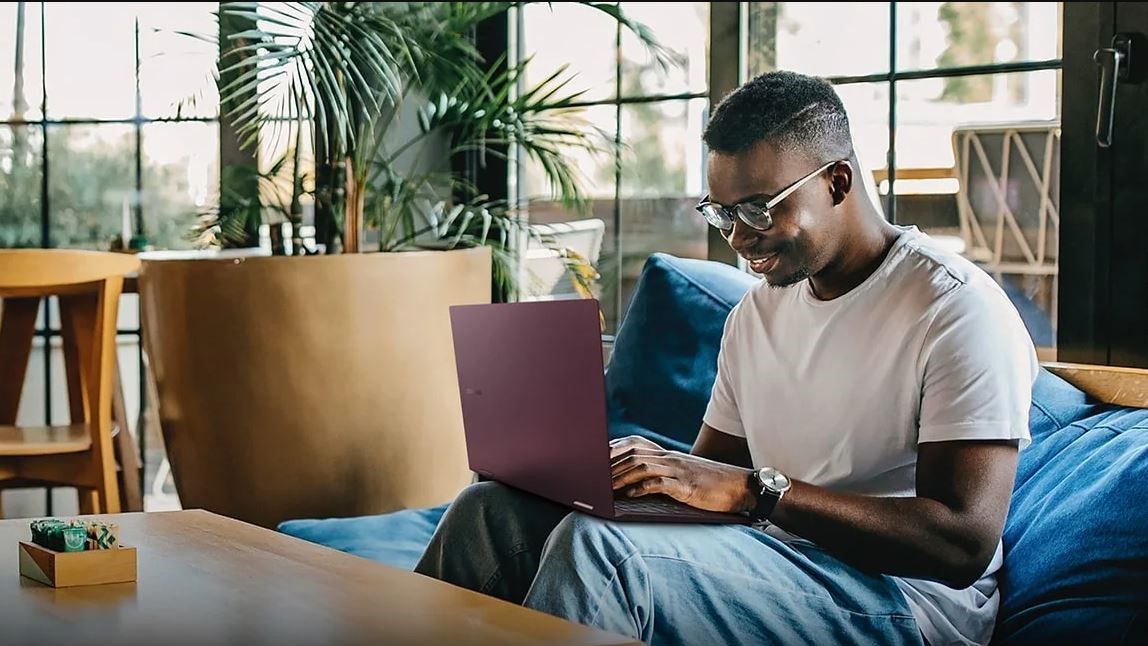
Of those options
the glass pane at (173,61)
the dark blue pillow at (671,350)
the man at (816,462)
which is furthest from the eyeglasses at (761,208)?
the glass pane at (173,61)

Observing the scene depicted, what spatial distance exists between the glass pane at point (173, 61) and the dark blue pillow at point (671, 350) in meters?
1.98

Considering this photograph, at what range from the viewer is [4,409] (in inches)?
150

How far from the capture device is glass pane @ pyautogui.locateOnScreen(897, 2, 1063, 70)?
282cm

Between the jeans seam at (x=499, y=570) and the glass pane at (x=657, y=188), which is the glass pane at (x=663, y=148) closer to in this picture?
the glass pane at (x=657, y=188)

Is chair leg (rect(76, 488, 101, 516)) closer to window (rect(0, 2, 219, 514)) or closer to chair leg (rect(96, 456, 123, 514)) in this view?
chair leg (rect(96, 456, 123, 514))

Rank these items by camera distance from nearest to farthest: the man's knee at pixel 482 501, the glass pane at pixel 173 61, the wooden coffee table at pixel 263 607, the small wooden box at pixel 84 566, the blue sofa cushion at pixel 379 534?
the wooden coffee table at pixel 263 607
the small wooden box at pixel 84 566
the man's knee at pixel 482 501
the blue sofa cushion at pixel 379 534
the glass pane at pixel 173 61

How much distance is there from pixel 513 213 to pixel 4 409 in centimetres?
142

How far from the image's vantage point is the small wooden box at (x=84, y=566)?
1.47m

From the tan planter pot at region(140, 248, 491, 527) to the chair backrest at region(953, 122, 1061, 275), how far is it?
3.64ft

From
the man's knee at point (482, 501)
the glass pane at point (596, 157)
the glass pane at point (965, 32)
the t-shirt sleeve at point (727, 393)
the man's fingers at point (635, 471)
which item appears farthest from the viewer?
the glass pane at point (596, 157)

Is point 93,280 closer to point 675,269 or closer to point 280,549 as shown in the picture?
point 675,269

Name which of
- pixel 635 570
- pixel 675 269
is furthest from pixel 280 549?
pixel 675 269

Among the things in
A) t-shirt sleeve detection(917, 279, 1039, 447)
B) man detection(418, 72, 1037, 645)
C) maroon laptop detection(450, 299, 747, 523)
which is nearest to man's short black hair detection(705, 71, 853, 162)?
man detection(418, 72, 1037, 645)

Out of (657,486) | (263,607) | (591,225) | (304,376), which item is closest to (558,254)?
(591,225)
